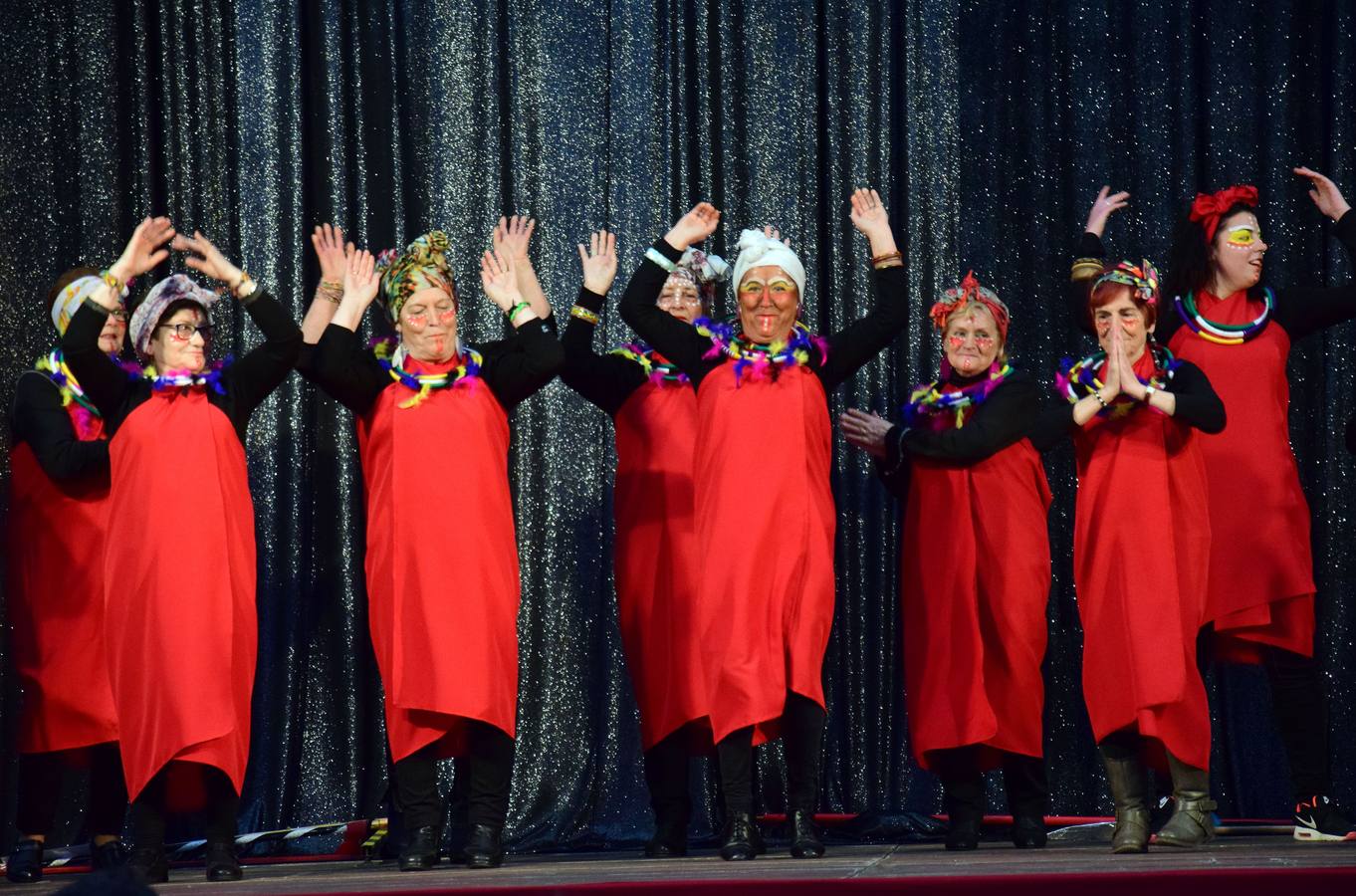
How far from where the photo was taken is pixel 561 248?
19.5 ft

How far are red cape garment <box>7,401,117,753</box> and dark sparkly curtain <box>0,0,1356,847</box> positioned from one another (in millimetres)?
→ 1133

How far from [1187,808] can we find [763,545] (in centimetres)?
123

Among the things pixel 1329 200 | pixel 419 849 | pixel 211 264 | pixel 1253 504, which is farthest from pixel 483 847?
pixel 1329 200

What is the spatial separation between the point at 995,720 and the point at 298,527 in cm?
256

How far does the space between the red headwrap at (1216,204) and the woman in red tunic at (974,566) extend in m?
0.67

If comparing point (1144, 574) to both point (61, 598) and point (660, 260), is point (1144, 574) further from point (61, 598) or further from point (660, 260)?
point (61, 598)

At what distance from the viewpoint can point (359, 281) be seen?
445cm

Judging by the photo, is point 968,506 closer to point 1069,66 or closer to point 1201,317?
point 1201,317

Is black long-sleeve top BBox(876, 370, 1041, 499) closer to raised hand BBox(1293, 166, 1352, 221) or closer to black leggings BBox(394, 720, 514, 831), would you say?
raised hand BBox(1293, 166, 1352, 221)

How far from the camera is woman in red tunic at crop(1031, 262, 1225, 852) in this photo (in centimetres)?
421

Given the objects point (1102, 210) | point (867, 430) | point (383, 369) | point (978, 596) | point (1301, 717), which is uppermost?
point (1102, 210)

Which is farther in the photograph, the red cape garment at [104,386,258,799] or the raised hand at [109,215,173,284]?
the raised hand at [109,215,173,284]

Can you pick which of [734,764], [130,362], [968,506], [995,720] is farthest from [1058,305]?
[130,362]

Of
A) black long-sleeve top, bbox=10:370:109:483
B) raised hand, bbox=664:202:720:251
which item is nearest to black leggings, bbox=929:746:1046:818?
raised hand, bbox=664:202:720:251
